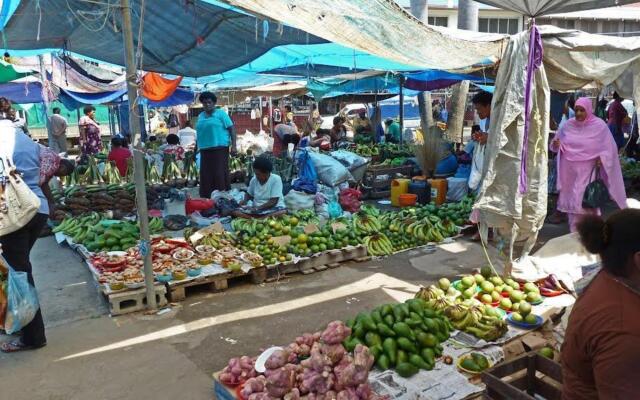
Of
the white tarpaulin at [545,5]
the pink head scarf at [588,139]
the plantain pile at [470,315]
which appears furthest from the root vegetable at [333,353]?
the pink head scarf at [588,139]

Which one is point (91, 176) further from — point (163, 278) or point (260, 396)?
point (260, 396)

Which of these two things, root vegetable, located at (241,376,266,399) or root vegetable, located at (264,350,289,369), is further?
root vegetable, located at (264,350,289,369)

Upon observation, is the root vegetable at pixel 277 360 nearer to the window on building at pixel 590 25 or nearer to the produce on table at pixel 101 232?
the produce on table at pixel 101 232

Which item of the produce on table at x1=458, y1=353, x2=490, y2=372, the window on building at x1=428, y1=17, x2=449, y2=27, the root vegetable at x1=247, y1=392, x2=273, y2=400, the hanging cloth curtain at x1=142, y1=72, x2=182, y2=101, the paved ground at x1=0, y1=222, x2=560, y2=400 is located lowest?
the paved ground at x1=0, y1=222, x2=560, y2=400

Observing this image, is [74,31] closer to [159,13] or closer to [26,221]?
[159,13]

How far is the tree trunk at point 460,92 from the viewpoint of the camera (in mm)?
13516

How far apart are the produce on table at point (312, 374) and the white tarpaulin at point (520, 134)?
85.5 inches

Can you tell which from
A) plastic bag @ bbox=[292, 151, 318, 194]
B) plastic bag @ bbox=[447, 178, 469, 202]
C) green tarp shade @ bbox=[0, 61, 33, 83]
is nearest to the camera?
plastic bag @ bbox=[292, 151, 318, 194]

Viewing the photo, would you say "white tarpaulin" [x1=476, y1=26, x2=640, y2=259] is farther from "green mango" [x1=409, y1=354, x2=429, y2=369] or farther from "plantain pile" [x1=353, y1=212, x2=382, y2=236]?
"plantain pile" [x1=353, y1=212, x2=382, y2=236]

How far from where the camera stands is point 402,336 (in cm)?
350

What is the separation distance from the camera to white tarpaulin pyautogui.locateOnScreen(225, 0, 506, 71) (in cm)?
336

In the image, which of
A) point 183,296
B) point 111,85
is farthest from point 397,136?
point 183,296

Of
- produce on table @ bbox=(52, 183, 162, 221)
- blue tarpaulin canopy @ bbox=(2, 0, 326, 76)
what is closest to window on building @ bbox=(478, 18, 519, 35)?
blue tarpaulin canopy @ bbox=(2, 0, 326, 76)

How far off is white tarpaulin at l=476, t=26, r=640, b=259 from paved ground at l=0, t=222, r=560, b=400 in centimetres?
128
